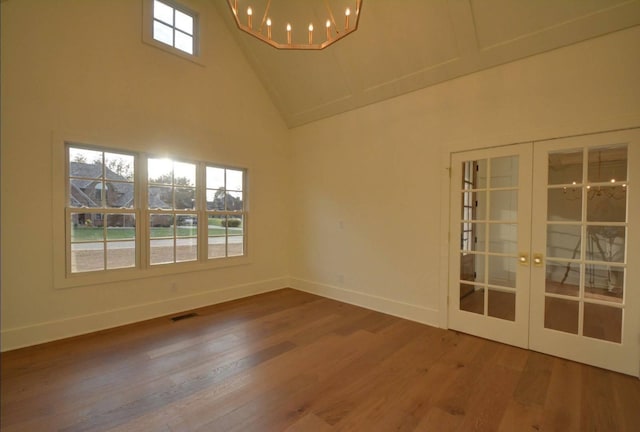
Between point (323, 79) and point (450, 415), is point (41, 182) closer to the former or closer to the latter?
point (323, 79)

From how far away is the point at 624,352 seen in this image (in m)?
2.50

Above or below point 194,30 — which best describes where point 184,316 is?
below

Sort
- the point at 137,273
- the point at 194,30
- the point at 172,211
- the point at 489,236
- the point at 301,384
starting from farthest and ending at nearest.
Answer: the point at 194,30 < the point at 172,211 < the point at 137,273 < the point at 489,236 < the point at 301,384

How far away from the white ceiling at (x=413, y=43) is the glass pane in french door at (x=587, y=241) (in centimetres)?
115

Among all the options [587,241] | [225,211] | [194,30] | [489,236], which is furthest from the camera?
[225,211]

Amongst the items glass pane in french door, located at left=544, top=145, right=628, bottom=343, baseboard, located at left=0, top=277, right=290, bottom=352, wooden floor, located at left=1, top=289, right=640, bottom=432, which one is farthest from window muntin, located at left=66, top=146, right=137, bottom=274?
glass pane in french door, located at left=544, top=145, right=628, bottom=343

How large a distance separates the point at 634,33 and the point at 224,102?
467cm

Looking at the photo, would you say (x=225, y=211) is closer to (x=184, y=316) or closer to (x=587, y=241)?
(x=184, y=316)

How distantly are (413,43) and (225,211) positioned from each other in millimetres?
3497

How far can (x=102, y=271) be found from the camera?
3.39 metres

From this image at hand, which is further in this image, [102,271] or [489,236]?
[102,271]

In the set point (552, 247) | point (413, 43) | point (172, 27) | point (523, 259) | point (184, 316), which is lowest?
point (184, 316)

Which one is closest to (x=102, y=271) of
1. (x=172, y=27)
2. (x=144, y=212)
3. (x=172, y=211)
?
(x=144, y=212)

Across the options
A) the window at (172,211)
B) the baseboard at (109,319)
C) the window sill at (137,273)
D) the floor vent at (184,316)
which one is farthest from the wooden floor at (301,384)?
the window at (172,211)
